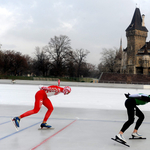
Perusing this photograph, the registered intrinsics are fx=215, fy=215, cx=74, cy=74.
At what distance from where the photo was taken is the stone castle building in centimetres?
8769

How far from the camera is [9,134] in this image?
216 inches

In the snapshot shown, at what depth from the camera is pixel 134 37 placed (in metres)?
91.6

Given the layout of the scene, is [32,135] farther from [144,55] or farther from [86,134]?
[144,55]

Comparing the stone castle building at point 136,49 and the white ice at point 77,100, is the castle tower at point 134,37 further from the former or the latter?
the white ice at point 77,100

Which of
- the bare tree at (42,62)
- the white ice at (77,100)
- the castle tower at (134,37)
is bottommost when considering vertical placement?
the white ice at (77,100)

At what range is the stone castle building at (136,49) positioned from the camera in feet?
288

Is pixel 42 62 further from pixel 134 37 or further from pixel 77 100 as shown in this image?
pixel 77 100

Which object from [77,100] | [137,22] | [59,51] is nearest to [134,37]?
[137,22]

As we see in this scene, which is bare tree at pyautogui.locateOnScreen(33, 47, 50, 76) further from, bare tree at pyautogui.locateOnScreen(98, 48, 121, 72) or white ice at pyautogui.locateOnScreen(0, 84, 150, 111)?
white ice at pyautogui.locateOnScreen(0, 84, 150, 111)

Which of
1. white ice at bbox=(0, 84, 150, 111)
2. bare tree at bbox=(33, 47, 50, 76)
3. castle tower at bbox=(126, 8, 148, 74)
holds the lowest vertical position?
white ice at bbox=(0, 84, 150, 111)

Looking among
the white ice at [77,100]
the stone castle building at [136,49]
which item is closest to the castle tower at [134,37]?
the stone castle building at [136,49]

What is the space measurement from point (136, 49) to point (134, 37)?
544 cm

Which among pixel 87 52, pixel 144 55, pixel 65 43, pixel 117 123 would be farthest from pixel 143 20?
pixel 117 123

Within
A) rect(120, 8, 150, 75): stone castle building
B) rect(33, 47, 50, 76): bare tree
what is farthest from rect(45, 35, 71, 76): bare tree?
rect(120, 8, 150, 75): stone castle building
